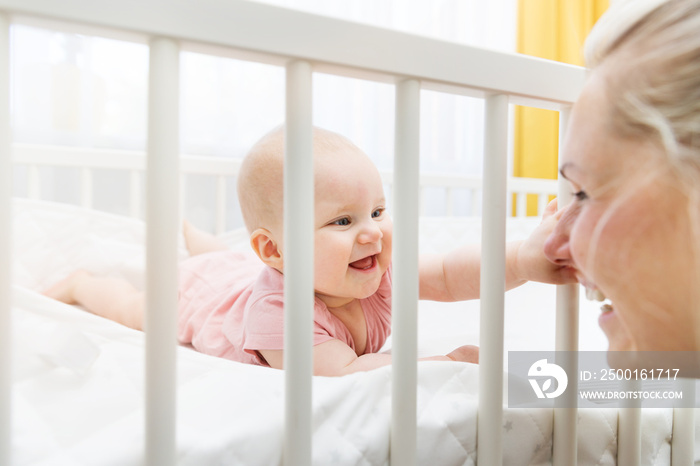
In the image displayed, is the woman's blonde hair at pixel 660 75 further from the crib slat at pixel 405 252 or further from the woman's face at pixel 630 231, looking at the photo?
the crib slat at pixel 405 252

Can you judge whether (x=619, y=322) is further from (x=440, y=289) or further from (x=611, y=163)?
(x=440, y=289)

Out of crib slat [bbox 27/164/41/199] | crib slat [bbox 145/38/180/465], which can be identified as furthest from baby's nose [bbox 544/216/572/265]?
crib slat [bbox 27/164/41/199]

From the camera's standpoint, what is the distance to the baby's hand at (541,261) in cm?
52

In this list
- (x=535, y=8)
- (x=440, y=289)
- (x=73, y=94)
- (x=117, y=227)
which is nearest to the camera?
(x=440, y=289)

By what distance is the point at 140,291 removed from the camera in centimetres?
104

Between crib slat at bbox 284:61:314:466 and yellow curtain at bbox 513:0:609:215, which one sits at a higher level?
yellow curtain at bbox 513:0:609:215

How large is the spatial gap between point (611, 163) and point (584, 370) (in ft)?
1.06

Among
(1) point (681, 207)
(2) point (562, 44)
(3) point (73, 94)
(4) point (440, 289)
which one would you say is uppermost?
(2) point (562, 44)

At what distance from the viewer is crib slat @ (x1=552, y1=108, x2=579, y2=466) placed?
20.5 inches

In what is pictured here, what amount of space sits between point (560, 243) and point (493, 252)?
70 mm

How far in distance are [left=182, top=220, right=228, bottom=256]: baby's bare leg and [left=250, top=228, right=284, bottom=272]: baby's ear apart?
0.56 meters

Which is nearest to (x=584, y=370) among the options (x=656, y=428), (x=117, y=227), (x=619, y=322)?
(x=656, y=428)

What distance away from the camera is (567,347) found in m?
0.52

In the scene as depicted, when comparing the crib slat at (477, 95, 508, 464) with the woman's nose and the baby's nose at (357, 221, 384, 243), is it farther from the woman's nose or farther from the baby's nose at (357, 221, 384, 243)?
the baby's nose at (357, 221, 384, 243)
